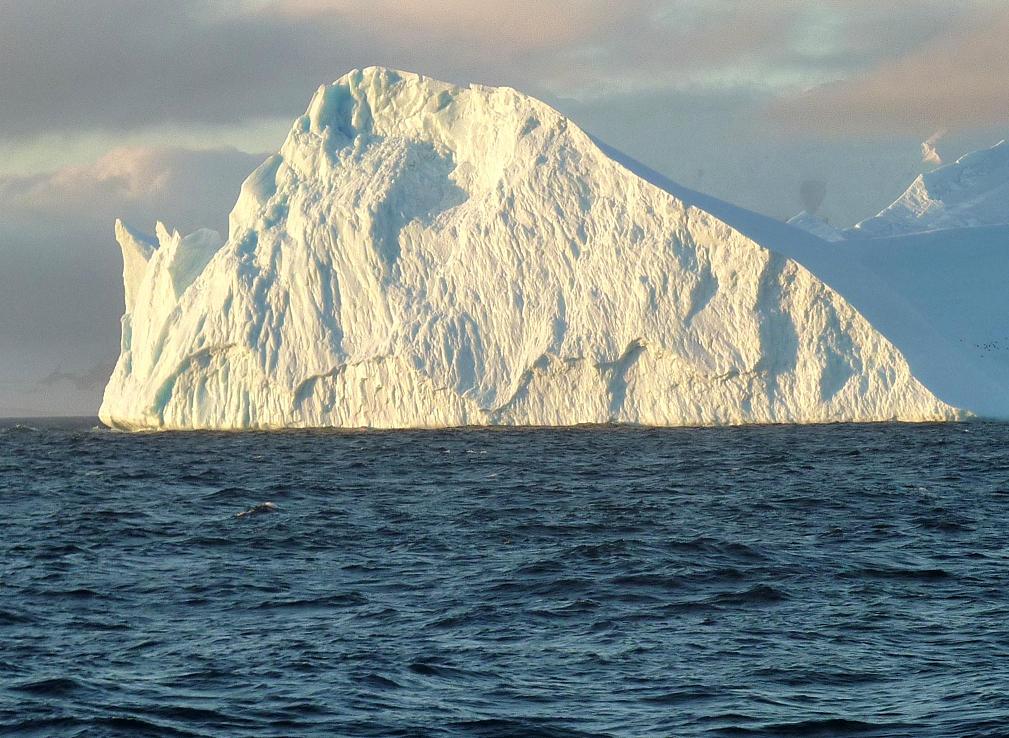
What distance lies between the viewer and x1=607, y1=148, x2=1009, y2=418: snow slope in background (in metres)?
43.3

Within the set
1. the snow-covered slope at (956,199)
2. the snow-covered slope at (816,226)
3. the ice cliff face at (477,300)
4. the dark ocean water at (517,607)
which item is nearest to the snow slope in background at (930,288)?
the ice cliff face at (477,300)

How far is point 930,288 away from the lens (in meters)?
55.2

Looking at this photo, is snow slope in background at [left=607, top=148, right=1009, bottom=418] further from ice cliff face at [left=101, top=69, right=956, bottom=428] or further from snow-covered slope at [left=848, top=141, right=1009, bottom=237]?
snow-covered slope at [left=848, top=141, right=1009, bottom=237]

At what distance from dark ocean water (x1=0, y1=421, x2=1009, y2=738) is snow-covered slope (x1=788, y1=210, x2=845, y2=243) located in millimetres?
47498

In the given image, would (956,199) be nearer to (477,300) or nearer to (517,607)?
(477,300)

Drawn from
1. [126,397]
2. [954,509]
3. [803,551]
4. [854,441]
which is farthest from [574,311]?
[803,551]

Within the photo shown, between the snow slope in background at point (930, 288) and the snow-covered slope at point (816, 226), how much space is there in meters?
12.2

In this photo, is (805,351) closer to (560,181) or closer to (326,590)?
(560,181)

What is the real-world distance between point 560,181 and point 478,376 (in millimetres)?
7296

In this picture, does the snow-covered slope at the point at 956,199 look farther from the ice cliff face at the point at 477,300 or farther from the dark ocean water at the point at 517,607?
the dark ocean water at the point at 517,607

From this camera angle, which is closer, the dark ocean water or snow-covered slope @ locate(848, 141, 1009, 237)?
the dark ocean water

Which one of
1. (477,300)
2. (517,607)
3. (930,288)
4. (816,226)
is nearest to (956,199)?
(816,226)

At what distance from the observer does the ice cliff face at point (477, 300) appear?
42.9 meters

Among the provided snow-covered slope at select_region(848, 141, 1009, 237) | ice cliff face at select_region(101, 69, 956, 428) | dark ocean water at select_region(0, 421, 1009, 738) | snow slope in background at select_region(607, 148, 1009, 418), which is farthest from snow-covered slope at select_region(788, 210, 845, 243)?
dark ocean water at select_region(0, 421, 1009, 738)
